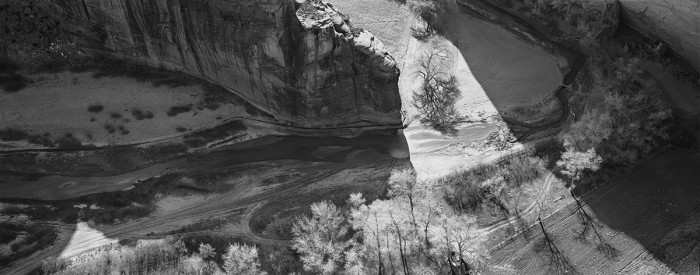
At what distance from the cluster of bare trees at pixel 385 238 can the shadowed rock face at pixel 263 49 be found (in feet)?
15.8

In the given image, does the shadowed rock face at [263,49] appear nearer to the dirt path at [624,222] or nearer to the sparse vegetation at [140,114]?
the sparse vegetation at [140,114]

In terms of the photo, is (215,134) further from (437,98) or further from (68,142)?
(437,98)

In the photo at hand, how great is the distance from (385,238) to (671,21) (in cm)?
1805

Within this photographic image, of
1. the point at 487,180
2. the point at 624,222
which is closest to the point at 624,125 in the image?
the point at 624,222

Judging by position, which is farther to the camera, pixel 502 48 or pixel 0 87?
pixel 502 48

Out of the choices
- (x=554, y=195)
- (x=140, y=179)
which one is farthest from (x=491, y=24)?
(x=140, y=179)

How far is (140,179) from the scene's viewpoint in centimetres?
2562

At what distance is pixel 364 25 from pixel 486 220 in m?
12.4

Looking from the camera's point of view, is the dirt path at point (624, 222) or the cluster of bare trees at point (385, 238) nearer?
the cluster of bare trees at point (385, 238)

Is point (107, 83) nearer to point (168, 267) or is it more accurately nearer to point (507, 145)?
point (168, 267)

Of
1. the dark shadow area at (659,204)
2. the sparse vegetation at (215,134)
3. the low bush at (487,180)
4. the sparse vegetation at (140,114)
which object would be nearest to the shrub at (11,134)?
the sparse vegetation at (140,114)

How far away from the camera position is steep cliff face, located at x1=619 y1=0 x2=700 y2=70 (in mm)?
25922

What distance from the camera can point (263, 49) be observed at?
23.9 meters

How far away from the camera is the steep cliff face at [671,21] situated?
25.9 m
